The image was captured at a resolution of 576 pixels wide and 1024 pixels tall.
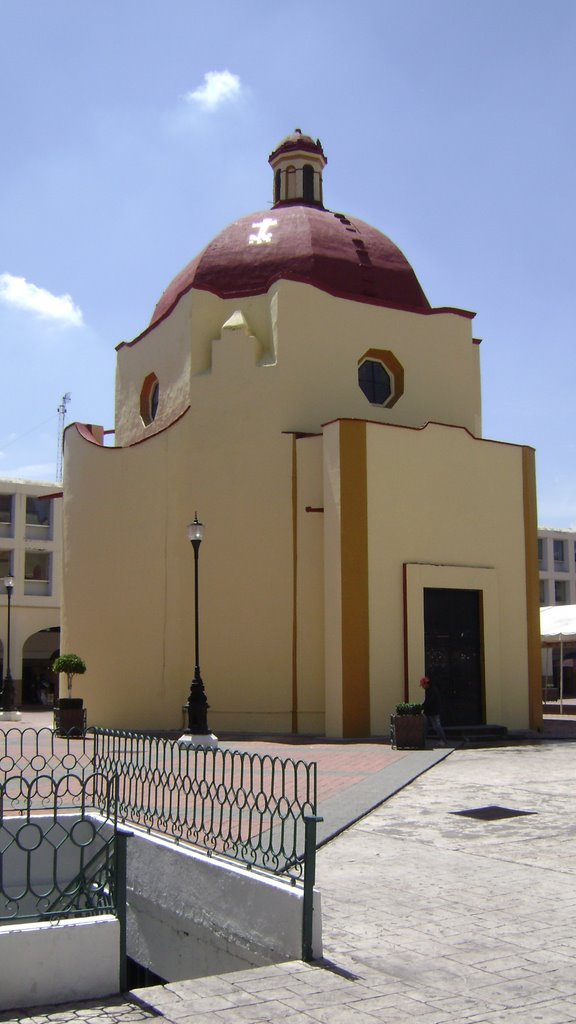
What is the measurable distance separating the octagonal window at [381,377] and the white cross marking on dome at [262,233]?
12.7 feet

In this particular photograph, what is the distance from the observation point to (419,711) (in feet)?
53.8

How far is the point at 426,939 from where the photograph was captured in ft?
19.2

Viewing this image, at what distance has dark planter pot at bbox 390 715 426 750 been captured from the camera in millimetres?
16328

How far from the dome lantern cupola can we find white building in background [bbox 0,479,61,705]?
2006 centimetres

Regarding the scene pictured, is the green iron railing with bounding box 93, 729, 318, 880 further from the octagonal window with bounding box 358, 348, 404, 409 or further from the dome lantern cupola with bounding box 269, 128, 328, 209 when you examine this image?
the dome lantern cupola with bounding box 269, 128, 328, 209

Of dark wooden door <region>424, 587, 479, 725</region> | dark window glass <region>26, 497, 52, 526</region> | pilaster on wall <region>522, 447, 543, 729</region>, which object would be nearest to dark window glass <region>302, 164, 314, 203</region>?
pilaster on wall <region>522, 447, 543, 729</region>

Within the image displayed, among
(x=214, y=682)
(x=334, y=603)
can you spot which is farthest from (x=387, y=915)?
(x=214, y=682)

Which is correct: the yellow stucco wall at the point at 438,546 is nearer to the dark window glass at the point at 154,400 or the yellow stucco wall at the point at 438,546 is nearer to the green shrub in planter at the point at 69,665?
the green shrub in planter at the point at 69,665

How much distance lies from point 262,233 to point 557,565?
4175cm

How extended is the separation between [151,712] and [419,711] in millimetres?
7318

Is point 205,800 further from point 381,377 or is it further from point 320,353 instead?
point 381,377

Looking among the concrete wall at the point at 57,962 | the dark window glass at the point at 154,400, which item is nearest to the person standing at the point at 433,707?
the dark window glass at the point at 154,400

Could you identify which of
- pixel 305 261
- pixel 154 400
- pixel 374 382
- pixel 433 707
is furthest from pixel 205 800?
pixel 154 400

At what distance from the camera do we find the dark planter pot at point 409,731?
53.6 ft
